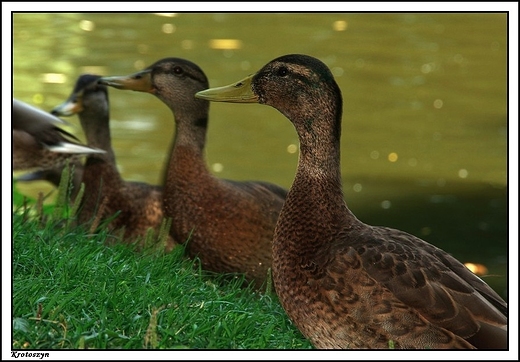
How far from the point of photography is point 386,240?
4.07m

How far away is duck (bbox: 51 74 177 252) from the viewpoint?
6.30m

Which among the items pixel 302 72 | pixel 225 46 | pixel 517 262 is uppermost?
pixel 225 46

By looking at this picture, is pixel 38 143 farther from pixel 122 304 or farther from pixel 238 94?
pixel 122 304

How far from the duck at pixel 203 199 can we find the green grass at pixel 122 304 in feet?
1.68

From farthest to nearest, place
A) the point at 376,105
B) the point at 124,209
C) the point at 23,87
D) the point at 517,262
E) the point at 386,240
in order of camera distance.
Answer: the point at 376,105 < the point at 23,87 < the point at 124,209 < the point at 517,262 < the point at 386,240

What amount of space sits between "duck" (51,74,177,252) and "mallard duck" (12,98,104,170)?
320 millimetres

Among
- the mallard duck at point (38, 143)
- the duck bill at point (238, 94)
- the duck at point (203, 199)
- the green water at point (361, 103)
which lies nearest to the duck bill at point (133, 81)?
the duck at point (203, 199)

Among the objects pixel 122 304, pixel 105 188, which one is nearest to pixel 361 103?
pixel 105 188

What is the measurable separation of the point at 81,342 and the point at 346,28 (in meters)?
13.2

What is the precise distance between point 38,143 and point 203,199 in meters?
1.06

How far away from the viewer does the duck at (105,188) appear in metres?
6.30

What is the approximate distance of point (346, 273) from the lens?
394 centimetres

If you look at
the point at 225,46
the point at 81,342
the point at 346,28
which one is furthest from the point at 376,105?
the point at 81,342

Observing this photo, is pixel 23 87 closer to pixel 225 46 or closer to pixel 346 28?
pixel 225 46
